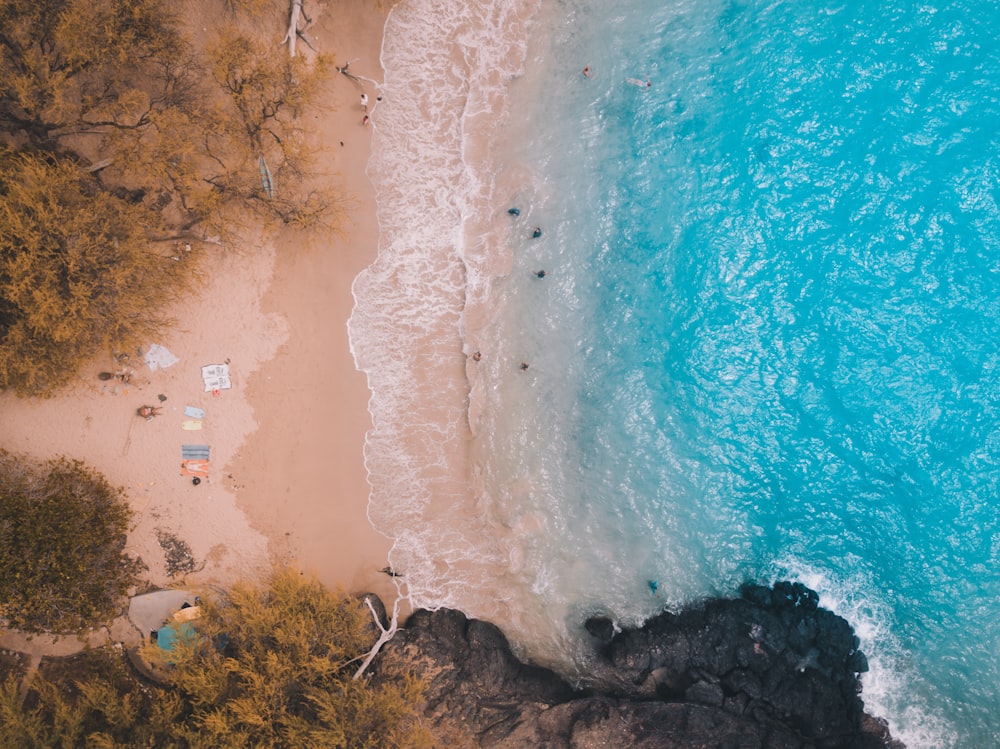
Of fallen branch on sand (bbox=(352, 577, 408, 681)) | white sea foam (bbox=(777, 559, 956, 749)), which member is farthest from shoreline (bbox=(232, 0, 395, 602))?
white sea foam (bbox=(777, 559, 956, 749))

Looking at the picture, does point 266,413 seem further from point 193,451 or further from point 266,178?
point 266,178

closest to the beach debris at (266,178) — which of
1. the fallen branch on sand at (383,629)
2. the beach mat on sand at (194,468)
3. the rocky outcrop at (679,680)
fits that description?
the beach mat on sand at (194,468)

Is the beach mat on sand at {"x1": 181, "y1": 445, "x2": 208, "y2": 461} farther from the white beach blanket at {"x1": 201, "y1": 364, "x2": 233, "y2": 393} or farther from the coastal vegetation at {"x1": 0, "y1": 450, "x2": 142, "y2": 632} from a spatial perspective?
the coastal vegetation at {"x1": 0, "y1": 450, "x2": 142, "y2": 632}

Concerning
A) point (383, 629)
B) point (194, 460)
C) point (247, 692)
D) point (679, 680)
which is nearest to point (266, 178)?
point (194, 460)

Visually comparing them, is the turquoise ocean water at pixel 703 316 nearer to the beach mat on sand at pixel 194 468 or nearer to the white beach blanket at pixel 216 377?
the white beach blanket at pixel 216 377

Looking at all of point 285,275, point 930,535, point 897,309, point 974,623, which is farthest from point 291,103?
point 974,623

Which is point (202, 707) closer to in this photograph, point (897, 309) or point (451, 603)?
point (451, 603)
